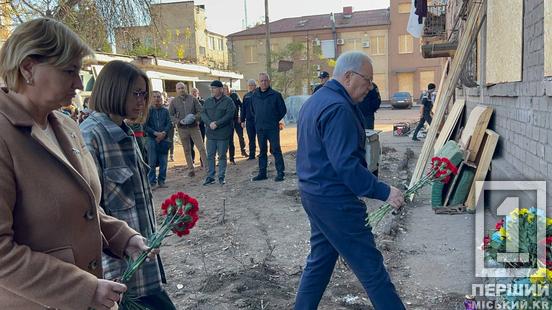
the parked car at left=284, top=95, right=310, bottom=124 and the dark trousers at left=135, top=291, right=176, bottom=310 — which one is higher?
the parked car at left=284, top=95, right=310, bottom=124

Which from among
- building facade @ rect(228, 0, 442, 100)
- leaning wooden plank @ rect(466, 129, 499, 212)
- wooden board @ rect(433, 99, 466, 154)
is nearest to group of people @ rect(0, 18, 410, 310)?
leaning wooden plank @ rect(466, 129, 499, 212)

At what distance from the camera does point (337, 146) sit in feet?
9.45

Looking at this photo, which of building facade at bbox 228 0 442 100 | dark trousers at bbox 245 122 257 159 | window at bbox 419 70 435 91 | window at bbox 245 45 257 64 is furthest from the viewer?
window at bbox 245 45 257 64

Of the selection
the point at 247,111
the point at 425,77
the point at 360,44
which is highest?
the point at 360,44

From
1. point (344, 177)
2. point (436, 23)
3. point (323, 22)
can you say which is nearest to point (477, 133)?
point (344, 177)

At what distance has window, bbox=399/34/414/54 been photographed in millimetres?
44688

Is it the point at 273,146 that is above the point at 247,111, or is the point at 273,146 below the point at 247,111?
below

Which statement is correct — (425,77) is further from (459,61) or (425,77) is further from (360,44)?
(459,61)

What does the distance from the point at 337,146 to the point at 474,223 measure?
12.5ft

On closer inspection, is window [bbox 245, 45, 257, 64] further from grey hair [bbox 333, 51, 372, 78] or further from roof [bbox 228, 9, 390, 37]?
grey hair [bbox 333, 51, 372, 78]

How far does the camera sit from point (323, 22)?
161 feet

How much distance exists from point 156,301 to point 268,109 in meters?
6.81

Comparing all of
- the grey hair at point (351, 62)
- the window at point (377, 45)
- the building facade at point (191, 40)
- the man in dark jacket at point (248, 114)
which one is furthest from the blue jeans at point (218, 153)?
the window at point (377, 45)

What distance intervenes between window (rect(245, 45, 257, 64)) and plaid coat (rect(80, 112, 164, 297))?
4787 cm
